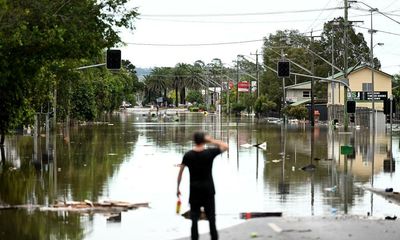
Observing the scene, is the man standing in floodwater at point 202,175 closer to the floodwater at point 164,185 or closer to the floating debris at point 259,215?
the floodwater at point 164,185

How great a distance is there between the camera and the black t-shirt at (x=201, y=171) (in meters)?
11.4

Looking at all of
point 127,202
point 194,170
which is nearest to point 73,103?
point 127,202

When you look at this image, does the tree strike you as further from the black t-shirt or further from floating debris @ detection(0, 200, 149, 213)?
the black t-shirt

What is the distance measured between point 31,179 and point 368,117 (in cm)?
6371

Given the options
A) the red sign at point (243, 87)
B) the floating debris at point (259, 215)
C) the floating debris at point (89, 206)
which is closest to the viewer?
the floating debris at point (259, 215)

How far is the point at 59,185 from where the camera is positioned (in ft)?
79.9

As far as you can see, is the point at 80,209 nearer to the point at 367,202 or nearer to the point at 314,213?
the point at 314,213

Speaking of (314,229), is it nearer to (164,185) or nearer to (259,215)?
A: (259,215)

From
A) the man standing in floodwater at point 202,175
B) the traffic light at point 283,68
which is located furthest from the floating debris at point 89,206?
the traffic light at point 283,68

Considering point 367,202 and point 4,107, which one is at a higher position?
point 4,107

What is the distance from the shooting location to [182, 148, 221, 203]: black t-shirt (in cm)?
1141

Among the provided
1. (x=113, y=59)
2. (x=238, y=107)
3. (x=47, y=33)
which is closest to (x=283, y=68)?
(x=113, y=59)

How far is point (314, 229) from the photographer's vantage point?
46.3ft

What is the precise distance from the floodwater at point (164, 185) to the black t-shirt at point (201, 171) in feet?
10.2
